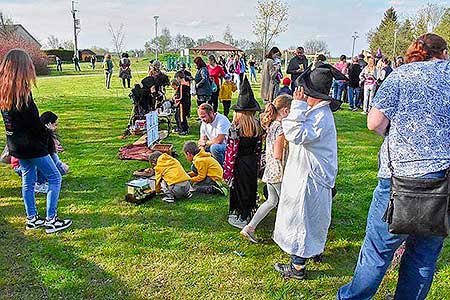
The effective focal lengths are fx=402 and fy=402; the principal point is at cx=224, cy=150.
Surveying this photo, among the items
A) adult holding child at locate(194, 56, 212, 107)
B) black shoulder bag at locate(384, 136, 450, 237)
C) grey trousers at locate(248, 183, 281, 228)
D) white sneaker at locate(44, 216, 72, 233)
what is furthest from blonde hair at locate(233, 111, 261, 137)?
adult holding child at locate(194, 56, 212, 107)

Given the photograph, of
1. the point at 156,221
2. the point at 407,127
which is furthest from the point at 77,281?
the point at 407,127

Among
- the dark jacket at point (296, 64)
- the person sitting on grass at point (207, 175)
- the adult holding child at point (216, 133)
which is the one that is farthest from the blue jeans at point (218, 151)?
the dark jacket at point (296, 64)

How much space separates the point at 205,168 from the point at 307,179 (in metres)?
2.49

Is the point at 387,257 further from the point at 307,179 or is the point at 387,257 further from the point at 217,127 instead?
the point at 217,127

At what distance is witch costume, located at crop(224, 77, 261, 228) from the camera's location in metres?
4.21

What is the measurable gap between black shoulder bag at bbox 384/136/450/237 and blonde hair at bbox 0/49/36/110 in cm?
327

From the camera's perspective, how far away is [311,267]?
362cm

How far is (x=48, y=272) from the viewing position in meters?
3.53

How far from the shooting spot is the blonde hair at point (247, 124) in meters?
4.19

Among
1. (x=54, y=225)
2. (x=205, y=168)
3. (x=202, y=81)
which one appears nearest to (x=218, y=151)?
(x=205, y=168)

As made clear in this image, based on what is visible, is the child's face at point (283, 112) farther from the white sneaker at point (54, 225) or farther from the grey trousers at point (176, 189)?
the white sneaker at point (54, 225)

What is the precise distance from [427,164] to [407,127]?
0.23 metres

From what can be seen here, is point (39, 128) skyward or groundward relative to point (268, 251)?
skyward

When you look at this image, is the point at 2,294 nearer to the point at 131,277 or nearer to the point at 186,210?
the point at 131,277
